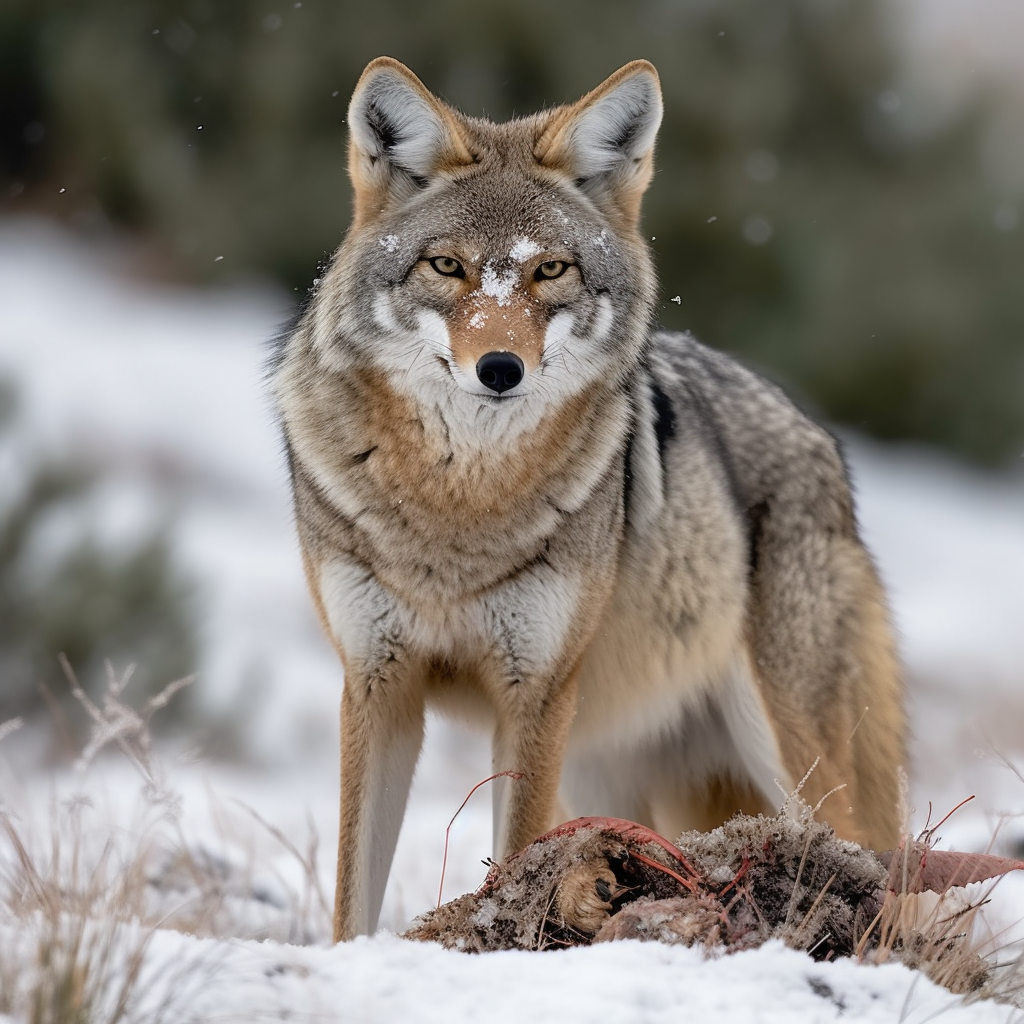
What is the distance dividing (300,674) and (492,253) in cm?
814

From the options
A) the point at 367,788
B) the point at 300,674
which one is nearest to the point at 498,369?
the point at 367,788

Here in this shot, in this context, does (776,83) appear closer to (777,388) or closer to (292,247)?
(292,247)

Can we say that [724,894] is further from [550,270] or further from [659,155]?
[659,155]

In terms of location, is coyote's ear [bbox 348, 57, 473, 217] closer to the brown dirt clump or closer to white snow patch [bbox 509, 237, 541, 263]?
white snow patch [bbox 509, 237, 541, 263]

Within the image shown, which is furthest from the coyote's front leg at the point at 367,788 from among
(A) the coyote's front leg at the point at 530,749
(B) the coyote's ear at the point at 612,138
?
(B) the coyote's ear at the point at 612,138

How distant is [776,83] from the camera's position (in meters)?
19.0

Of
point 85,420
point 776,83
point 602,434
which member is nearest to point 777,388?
point 602,434

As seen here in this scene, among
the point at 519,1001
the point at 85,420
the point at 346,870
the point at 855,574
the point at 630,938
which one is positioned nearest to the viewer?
the point at 519,1001

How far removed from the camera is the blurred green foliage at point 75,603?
846 cm

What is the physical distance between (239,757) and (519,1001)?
7328 millimetres

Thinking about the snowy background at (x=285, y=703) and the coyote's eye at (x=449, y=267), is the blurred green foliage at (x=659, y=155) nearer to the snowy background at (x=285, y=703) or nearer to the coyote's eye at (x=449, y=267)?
the snowy background at (x=285, y=703)

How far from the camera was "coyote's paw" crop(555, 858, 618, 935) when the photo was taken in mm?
2555

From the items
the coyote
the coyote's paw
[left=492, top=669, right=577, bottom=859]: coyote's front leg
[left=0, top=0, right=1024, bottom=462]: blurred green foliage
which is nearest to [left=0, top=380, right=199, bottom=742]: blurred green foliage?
the coyote

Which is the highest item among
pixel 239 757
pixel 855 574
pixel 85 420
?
pixel 855 574
